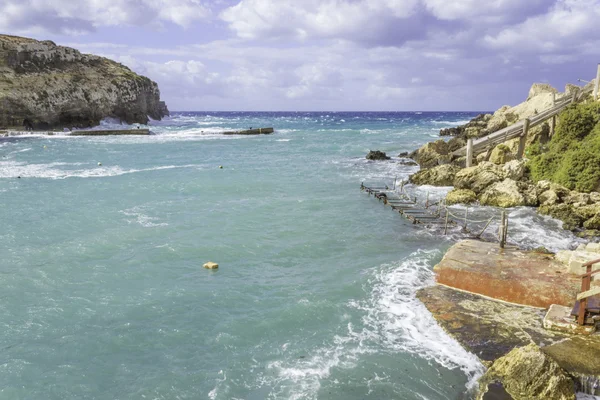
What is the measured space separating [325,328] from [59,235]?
13.5 meters

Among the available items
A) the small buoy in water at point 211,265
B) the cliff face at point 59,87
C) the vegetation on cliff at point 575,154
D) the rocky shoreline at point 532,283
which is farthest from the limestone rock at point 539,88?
the cliff face at point 59,87

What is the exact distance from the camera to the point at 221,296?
1388 centimetres

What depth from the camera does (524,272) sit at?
554 inches

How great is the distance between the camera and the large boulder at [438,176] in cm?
2947

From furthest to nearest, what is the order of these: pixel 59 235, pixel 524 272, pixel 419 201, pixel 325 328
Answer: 1. pixel 419 201
2. pixel 59 235
3. pixel 524 272
4. pixel 325 328

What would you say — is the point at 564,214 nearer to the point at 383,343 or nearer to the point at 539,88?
the point at 383,343

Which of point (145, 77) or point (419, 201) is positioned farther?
point (145, 77)

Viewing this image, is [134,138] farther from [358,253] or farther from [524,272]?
[524,272]

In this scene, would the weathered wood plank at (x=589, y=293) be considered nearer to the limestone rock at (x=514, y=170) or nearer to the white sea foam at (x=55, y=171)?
the limestone rock at (x=514, y=170)

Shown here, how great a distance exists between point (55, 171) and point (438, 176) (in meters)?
29.8

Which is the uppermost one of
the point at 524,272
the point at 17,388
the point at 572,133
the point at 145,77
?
the point at 145,77

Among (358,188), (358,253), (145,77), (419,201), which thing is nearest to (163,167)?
(358,188)

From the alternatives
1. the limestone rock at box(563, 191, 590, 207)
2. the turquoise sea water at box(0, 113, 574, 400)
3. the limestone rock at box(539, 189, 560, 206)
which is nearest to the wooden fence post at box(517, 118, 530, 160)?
the limestone rock at box(539, 189, 560, 206)

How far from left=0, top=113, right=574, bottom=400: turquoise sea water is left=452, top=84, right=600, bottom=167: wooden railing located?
9.23 metres
